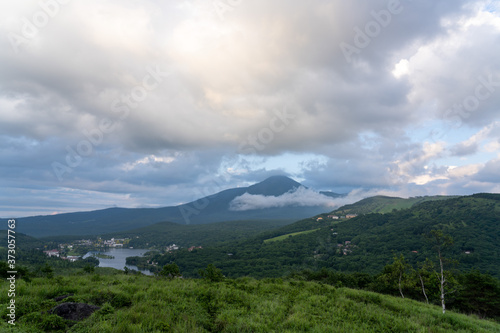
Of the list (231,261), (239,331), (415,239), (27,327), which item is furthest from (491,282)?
(415,239)

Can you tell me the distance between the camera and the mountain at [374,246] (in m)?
88.9

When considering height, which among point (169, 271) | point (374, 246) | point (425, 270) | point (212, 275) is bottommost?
point (374, 246)

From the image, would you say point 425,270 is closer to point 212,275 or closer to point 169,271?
point 212,275

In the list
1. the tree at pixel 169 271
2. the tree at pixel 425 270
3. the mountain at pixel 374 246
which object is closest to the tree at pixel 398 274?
the tree at pixel 425 270

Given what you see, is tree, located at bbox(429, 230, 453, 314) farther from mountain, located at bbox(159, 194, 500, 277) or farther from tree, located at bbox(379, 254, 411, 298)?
mountain, located at bbox(159, 194, 500, 277)

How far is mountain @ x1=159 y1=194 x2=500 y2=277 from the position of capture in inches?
A: 3499

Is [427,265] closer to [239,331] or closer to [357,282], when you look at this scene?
[239,331]

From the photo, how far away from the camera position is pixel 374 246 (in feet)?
385

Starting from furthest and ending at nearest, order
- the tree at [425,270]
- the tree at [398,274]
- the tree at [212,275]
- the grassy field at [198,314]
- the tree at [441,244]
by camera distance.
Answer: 1. the tree at [398,274]
2. the tree at [212,275]
3. the tree at [425,270]
4. the tree at [441,244]
5. the grassy field at [198,314]

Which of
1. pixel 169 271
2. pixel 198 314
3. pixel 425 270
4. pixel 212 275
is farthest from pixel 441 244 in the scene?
pixel 169 271

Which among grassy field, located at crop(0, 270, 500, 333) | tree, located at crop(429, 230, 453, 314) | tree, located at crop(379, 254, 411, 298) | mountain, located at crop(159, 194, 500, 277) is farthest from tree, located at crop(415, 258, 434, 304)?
mountain, located at crop(159, 194, 500, 277)

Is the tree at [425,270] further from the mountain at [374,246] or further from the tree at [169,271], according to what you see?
the mountain at [374,246]

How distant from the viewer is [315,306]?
1209cm

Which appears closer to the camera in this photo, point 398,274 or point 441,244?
point 441,244
